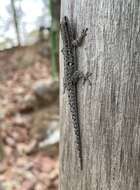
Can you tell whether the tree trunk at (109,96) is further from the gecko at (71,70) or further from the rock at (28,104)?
the rock at (28,104)

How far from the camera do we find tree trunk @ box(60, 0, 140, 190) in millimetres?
1409

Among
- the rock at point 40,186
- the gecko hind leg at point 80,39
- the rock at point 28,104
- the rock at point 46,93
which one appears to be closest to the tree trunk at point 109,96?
the gecko hind leg at point 80,39

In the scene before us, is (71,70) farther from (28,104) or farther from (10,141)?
(28,104)

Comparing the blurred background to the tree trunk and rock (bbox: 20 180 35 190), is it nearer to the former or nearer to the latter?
rock (bbox: 20 180 35 190)

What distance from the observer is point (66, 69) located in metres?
1.67

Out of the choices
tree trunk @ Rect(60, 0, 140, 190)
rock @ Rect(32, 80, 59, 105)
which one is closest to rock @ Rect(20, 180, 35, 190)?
rock @ Rect(32, 80, 59, 105)

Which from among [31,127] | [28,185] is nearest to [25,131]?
[31,127]

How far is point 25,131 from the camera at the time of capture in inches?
205

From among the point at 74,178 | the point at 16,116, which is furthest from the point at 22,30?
the point at 16,116

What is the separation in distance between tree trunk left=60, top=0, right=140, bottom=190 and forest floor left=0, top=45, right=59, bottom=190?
2710 mm

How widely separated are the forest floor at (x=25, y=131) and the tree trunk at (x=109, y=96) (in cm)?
271

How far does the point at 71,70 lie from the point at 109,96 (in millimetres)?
189

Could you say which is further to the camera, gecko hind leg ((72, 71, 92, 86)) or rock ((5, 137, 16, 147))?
rock ((5, 137, 16, 147))

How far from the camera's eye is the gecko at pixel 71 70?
1.57m
